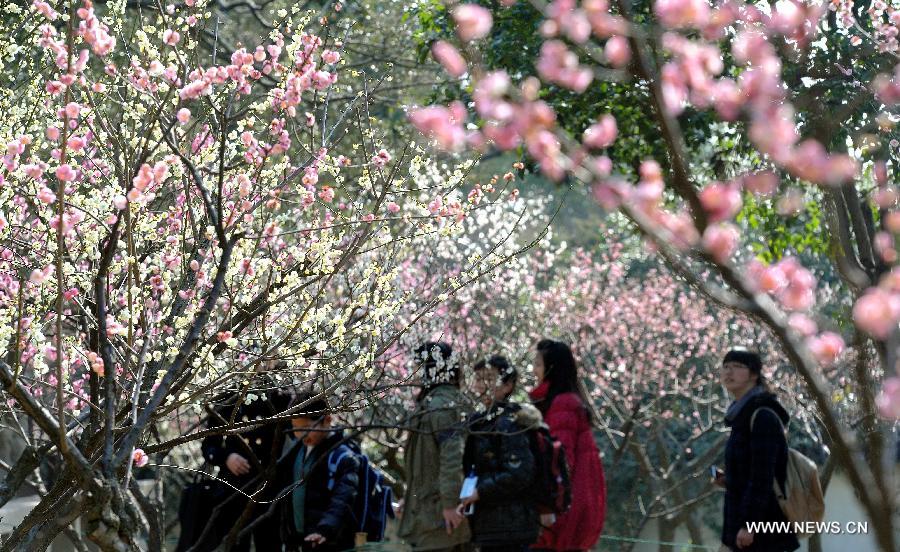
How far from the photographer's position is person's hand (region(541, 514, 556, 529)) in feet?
20.2

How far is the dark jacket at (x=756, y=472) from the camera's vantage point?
5.27 metres

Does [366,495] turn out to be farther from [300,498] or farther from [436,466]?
[436,466]

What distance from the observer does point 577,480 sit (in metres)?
6.31

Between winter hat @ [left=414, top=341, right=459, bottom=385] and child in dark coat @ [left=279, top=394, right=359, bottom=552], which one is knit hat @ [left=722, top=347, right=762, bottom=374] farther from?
child in dark coat @ [left=279, top=394, right=359, bottom=552]

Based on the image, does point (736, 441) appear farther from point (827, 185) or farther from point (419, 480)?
point (827, 185)

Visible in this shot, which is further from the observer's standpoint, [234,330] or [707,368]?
[707,368]

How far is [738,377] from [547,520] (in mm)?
1325

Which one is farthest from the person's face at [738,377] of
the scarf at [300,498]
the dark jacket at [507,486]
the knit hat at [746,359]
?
the scarf at [300,498]

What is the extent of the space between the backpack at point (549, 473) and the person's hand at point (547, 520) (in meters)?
0.12

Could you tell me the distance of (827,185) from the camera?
2.15 m

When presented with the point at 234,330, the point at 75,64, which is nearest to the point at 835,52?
the point at 234,330

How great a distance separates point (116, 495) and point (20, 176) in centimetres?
169

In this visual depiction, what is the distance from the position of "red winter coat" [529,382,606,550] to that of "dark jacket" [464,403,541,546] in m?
0.34

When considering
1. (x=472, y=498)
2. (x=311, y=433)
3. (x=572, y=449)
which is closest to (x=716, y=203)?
(x=472, y=498)
